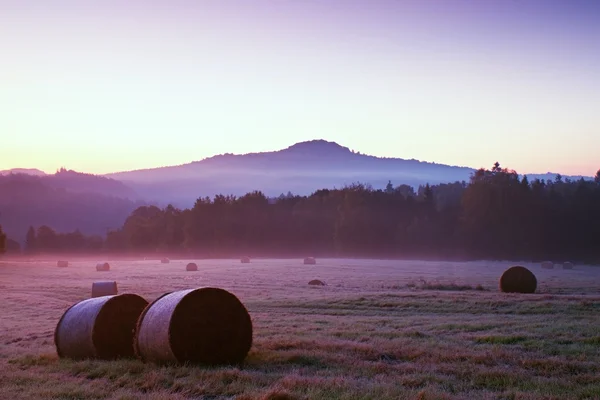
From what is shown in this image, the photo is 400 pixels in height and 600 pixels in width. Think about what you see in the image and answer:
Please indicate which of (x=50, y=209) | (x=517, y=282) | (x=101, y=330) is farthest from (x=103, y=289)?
(x=50, y=209)

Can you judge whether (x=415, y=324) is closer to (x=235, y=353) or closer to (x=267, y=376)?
(x=235, y=353)

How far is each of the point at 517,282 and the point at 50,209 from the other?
140 meters

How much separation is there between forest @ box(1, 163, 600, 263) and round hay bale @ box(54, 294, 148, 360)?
7505 centimetres

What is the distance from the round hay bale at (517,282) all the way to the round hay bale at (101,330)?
2280 cm

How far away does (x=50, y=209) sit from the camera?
511ft

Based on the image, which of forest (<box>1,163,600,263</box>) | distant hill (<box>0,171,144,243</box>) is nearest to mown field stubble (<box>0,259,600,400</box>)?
forest (<box>1,163,600,263</box>)

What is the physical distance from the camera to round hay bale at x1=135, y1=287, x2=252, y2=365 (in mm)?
12688

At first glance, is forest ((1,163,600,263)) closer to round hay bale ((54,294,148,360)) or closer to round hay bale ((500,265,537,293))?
round hay bale ((500,265,537,293))

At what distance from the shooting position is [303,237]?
105 metres

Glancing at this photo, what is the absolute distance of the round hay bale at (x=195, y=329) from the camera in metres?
12.7

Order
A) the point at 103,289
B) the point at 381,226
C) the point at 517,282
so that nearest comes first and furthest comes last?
the point at 103,289
the point at 517,282
the point at 381,226

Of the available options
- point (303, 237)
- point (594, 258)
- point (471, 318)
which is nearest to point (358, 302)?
point (471, 318)

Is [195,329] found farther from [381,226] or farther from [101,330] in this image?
[381,226]

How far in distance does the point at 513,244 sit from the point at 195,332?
79845mm
